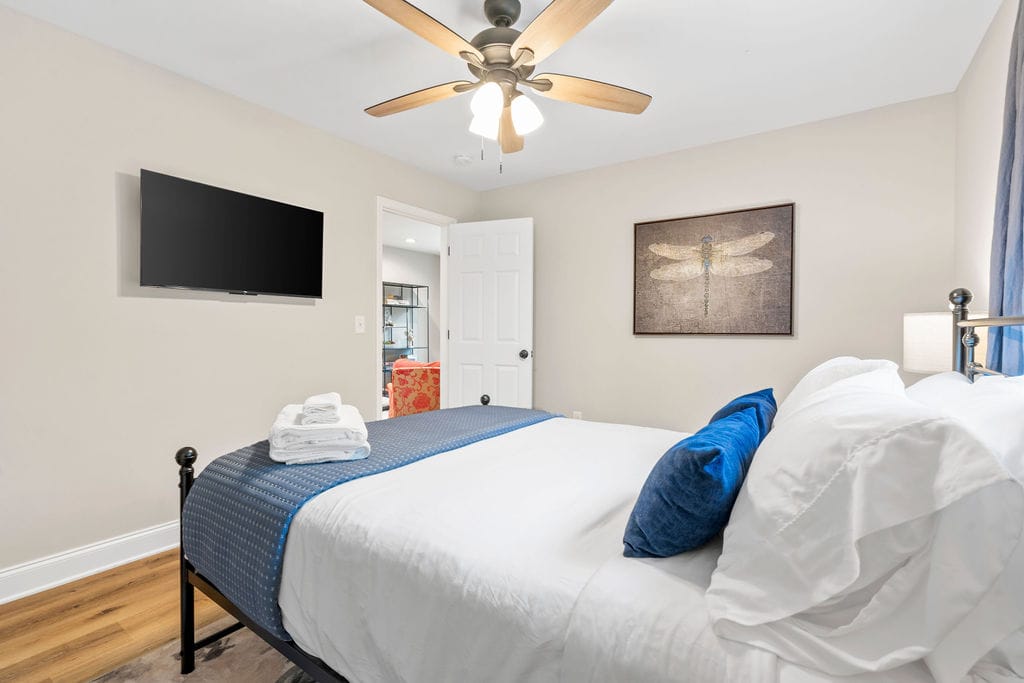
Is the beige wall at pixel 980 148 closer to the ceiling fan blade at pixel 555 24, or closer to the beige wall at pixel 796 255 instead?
the beige wall at pixel 796 255

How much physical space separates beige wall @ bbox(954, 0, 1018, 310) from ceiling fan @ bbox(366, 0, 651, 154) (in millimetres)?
1460

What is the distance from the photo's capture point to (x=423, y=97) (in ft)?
7.41

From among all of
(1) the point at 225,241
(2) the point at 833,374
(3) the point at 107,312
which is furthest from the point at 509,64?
(3) the point at 107,312

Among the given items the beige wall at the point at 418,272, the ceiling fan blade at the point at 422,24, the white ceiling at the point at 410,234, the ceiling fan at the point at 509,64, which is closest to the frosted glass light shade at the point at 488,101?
the ceiling fan at the point at 509,64

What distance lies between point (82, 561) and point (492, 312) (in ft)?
9.68

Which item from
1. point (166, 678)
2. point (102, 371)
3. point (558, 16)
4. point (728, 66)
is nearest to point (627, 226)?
point (728, 66)

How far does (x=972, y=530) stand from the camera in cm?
66

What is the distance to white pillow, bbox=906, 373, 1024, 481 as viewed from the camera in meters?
0.75

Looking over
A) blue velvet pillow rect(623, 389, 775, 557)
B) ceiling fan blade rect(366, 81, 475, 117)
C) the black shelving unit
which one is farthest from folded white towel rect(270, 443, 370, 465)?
the black shelving unit

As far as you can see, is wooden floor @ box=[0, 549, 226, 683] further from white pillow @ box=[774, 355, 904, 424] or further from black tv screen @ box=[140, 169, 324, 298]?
white pillow @ box=[774, 355, 904, 424]

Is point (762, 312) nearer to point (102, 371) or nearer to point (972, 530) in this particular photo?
point (972, 530)

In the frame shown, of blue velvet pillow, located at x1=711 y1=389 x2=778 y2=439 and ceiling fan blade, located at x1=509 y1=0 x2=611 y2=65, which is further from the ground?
ceiling fan blade, located at x1=509 y1=0 x2=611 y2=65

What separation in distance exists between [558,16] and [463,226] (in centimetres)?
271

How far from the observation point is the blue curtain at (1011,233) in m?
1.54
